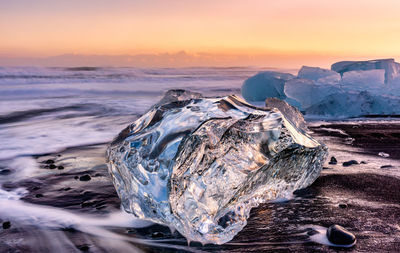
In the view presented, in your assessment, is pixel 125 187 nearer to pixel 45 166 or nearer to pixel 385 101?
pixel 45 166

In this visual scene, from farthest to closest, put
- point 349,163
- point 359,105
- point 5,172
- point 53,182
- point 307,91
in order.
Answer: point 307,91, point 359,105, point 349,163, point 5,172, point 53,182

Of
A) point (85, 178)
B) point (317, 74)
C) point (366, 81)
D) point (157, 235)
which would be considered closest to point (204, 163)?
point (157, 235)

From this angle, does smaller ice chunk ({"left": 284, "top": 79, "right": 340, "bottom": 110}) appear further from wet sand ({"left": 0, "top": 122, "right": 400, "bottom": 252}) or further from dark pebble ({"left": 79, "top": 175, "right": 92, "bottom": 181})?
dark pebble ({"left": 79, "top": 175, "right": 92, "bottom": 181})

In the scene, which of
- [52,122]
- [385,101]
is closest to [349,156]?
[385,101]

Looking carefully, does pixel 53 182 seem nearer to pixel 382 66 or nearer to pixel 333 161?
pixel 333 161

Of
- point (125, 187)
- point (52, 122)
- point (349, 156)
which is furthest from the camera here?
point (52, 122)

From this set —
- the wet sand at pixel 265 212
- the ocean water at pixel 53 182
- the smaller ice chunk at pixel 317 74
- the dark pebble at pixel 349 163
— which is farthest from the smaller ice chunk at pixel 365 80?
the ocean water at pixel 53 182

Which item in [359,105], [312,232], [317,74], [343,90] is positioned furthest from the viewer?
[317,74]
